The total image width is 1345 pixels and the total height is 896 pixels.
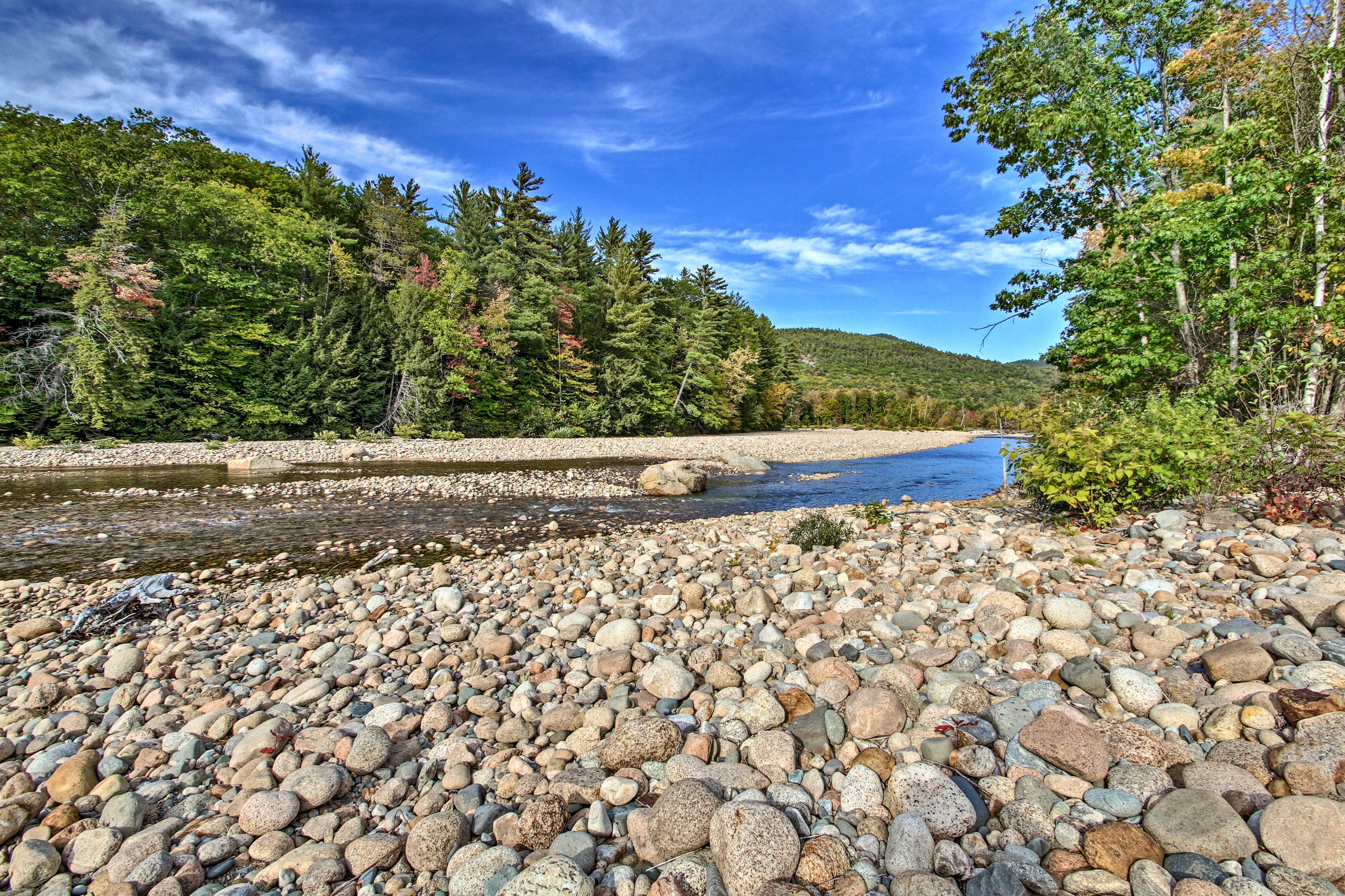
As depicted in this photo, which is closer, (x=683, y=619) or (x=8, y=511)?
(x=683, y=619)

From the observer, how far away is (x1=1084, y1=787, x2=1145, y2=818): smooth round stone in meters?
1.86

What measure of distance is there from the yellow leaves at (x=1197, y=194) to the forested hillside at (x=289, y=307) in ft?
75.5

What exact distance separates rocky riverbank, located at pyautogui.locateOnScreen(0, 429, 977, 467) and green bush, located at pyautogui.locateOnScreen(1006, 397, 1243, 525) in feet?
50.0

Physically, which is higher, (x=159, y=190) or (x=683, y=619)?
(x=159, y=190)

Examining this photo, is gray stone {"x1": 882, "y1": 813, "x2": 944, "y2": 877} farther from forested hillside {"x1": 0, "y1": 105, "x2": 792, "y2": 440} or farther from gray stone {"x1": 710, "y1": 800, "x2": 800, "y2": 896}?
forested hillside {"x1": 0, "y1": 105, "x2": 792, "y2": 440}

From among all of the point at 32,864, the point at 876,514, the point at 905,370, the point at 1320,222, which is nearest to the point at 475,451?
the point at 876,514

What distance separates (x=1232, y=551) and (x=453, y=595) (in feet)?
19.8

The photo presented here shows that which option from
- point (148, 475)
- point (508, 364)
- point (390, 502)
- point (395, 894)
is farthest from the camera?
point (508, 364)

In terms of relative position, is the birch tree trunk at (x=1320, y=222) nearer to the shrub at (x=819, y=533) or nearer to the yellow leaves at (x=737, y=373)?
the shrub at (x=819, y=533)

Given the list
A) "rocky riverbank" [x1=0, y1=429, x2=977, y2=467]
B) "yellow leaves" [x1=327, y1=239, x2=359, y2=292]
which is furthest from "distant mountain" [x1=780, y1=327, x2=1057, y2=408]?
"yellow leaves" [x1=327, y1=239, x2=359, y2=292]

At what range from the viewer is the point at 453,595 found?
177 inches

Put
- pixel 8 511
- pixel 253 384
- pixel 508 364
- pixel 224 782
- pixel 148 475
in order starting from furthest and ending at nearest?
pixel 508 364 → pixel 253 384 → pixel 148 475 → pixel 8 511 → pixel 224 782

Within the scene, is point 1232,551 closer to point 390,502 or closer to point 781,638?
point 781,638

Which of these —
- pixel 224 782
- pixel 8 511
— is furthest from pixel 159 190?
pixel 224 782
